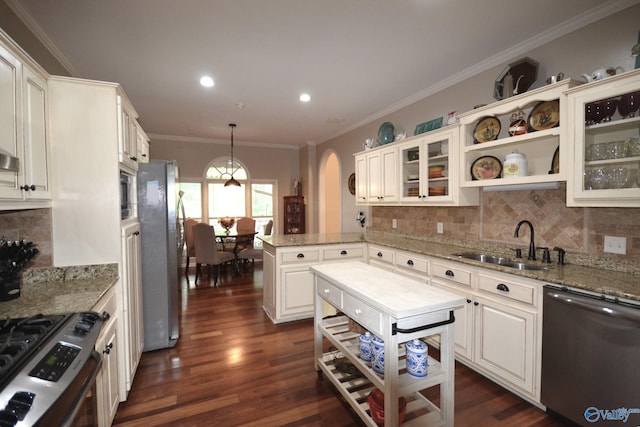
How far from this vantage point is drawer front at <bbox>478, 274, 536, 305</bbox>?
191 cm

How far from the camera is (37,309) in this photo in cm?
142

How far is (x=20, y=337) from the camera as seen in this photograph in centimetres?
112

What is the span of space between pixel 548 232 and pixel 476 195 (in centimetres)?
68

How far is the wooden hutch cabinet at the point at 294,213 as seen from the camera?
6785 mm

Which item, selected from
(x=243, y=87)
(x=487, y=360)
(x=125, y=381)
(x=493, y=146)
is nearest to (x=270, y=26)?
(x=243, y=87)

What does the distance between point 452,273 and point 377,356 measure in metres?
1.15

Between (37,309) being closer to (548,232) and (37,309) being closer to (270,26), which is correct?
(270,26)

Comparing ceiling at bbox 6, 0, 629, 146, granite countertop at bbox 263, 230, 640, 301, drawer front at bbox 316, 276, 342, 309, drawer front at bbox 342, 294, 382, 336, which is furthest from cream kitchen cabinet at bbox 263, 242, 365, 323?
ceiling at bbox 6, 0, 629, 146

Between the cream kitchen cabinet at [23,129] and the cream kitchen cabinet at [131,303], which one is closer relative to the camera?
the cream kitchen cabinet at [23,129]

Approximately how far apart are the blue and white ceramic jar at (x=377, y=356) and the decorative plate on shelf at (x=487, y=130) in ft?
6.70

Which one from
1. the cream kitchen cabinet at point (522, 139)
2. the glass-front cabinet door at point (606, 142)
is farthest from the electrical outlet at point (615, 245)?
the cream kitchen cabinet at point (522, 139)

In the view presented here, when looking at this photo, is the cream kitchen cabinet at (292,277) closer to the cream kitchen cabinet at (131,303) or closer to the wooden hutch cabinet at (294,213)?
the cream kitchen cabinet at (131,303)

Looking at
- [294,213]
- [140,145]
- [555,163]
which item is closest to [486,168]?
[555,163]

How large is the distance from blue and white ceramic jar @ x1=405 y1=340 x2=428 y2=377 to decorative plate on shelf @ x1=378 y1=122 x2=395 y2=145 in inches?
115
